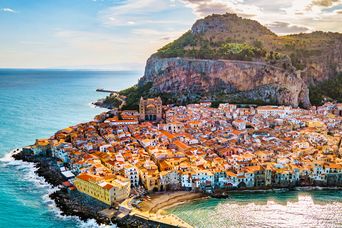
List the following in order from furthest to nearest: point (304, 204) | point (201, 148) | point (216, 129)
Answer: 1. point (216, 129)
2. point (201, 148)
3. point (304, 204)

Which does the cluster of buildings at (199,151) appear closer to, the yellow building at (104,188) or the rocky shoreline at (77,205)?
the yellow building at (104,188)

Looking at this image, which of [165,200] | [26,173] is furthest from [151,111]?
[165,200]

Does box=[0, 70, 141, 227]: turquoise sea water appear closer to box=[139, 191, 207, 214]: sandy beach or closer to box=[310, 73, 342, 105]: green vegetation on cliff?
box=[139, 191, 207, 214]: sandy beach

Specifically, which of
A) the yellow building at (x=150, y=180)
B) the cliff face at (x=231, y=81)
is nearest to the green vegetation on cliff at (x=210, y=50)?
the cliff face at (x=231, y=81)

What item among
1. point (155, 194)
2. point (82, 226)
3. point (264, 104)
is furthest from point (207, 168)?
point (264, 104)

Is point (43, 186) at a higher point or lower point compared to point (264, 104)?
lower

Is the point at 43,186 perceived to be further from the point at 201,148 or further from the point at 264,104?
the point at 264,104

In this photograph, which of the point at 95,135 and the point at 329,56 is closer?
the point at 95,135
